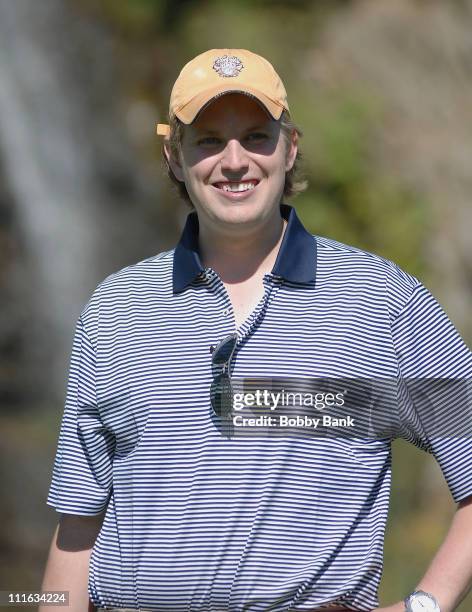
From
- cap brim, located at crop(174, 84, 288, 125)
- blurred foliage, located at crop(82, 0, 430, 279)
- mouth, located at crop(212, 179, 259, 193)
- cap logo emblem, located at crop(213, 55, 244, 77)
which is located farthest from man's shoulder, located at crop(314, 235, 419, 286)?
blurred foliage, located at crop(82, 0, 430, 279)

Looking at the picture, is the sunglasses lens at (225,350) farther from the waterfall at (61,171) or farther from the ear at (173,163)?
the waterfall at (61,171)

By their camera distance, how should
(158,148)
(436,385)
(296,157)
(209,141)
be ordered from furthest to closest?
(158,148), (296,157), (209,141), (436,385)

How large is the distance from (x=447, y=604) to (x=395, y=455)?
5550 mm

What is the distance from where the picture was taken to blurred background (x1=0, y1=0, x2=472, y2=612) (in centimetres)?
904

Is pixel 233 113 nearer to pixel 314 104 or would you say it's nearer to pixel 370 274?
pixel 370 274

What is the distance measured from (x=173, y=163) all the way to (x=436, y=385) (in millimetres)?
888

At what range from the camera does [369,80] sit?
410 inches

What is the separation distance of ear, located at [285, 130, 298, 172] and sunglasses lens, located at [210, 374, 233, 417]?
0.59 metres

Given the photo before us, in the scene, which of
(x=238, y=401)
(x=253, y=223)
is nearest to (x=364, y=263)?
(x=253, y=223)

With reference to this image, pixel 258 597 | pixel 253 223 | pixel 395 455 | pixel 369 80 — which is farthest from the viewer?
pixel 369 80

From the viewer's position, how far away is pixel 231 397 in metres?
2.77

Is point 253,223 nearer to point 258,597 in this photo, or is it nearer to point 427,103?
point 258,597

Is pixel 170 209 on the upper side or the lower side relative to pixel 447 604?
upper

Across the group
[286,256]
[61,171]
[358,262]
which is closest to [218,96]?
[286,256]
